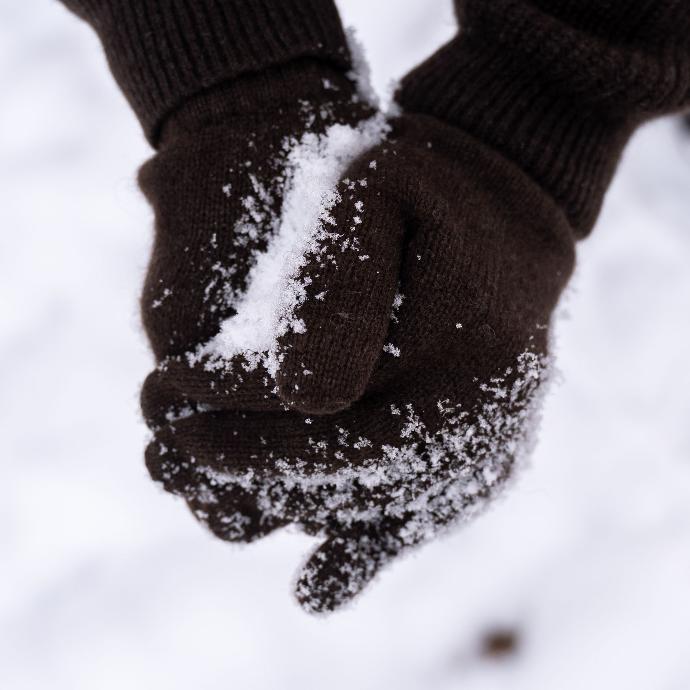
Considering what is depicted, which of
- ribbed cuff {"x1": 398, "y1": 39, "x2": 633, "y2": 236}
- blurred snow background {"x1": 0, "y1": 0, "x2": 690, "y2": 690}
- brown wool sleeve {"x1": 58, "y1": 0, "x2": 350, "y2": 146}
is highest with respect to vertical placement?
brown wool sleeve {"x1": 58, "y1": 0, "x2": 350, "y2": 146}

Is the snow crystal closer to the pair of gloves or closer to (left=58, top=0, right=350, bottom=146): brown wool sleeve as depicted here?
the pair of gloves

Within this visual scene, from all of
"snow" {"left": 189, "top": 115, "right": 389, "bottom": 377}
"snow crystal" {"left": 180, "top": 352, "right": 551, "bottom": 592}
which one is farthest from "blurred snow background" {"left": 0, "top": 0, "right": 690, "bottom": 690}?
"snow" {"left": 189, "top": 115, "right": 389, "bottom": 377}

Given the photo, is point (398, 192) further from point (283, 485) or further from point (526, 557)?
point (526, 557)

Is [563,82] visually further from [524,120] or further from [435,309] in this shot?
Result: [435,309]

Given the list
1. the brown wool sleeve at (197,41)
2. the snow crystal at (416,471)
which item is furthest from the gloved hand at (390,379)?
the brown wool sleeve at (197,41)

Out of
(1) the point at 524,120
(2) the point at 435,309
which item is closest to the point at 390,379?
(2) the point at 435,309

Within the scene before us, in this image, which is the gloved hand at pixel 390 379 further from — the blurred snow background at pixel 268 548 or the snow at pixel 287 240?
the blurred snow background at pixel 268 548

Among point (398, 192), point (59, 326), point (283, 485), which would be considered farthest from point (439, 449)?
point (59, 326)
